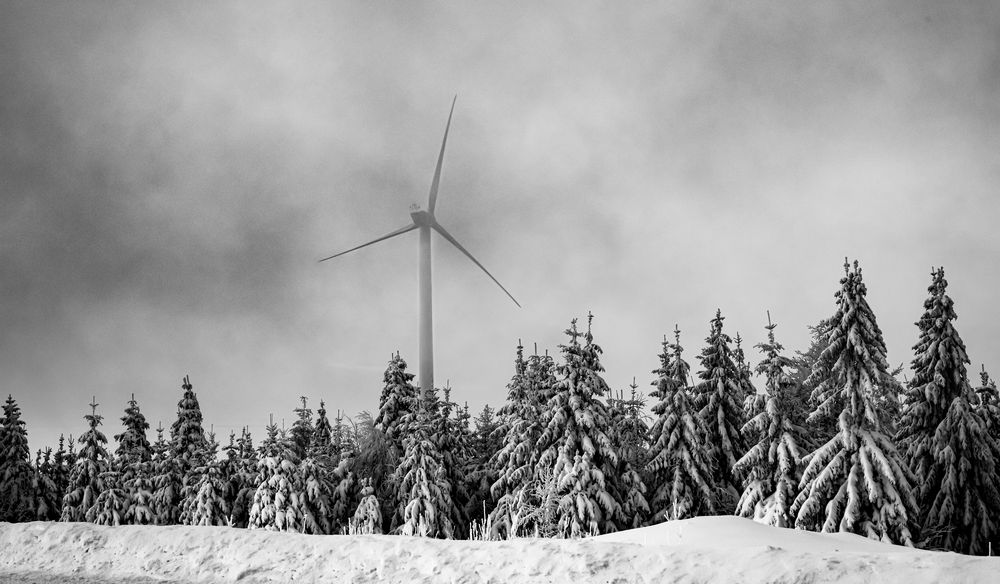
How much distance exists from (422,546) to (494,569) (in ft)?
5.25

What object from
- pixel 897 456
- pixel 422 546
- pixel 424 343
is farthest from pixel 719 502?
pixel 424 343

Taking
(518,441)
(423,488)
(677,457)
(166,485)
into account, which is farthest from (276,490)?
(677,457)

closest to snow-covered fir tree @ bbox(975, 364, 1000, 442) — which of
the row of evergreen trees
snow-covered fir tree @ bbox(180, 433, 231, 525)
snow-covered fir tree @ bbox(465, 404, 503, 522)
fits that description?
the row of evergreen trees

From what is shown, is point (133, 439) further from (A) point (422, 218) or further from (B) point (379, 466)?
(A) point (422, 218)

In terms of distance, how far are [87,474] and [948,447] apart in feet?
165

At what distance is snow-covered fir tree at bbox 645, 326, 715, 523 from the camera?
1502 inches

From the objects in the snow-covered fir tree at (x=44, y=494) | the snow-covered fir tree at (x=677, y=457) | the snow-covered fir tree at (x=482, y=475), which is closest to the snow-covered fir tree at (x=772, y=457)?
the snow-covered fir tree at (x=677, y=457)

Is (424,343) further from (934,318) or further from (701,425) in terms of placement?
(934,318)

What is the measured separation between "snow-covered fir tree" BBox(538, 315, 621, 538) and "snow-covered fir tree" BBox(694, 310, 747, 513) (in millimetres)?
5148

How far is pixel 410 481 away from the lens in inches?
1724

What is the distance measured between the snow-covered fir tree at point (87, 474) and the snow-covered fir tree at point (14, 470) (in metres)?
4.88

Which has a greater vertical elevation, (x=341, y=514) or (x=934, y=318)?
(x=934, y=318)

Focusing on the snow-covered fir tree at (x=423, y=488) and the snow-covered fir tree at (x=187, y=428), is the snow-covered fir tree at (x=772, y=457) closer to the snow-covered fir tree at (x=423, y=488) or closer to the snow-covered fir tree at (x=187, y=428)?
the snow-covered fir tree at (x=423, y=488)

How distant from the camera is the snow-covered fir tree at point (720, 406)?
4084 centimetres
